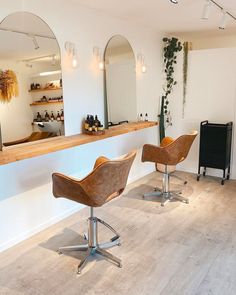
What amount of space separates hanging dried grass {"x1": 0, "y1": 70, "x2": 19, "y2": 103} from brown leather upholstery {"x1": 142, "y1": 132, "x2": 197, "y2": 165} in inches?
65.4

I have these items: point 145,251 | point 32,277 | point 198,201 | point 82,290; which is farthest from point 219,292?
point 198,201

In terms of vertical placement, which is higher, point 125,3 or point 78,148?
point 125,3

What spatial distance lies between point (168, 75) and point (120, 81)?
1246 millimetres

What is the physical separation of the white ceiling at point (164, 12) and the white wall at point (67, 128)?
0.19 metres

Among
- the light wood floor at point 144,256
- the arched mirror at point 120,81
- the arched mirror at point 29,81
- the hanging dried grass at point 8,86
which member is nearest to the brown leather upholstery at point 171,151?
the light wood floor at point 144,256

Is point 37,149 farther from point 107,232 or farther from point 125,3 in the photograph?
point 125,3

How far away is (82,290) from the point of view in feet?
6.77

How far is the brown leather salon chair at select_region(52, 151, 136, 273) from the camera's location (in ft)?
7.04

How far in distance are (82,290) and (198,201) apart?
2.06 m

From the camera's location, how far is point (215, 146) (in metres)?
4.29

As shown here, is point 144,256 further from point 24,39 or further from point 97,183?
point 24,39

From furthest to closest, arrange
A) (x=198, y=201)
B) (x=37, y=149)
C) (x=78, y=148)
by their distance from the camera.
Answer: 1. (x=198, y=201)
2. (x=78, y=148)
3. (x=37, y=149)

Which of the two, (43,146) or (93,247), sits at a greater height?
(43,146)

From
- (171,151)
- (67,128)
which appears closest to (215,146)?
(171,151)
